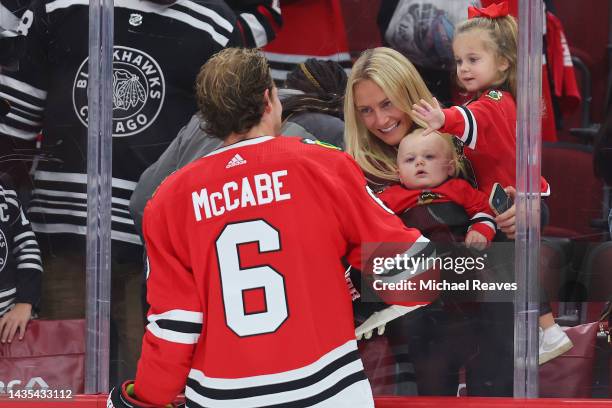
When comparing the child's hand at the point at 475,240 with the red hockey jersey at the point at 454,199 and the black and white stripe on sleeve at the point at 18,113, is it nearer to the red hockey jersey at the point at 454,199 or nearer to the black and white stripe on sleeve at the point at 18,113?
the red hockey jersey at the point at 454,199

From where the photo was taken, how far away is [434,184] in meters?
2.89

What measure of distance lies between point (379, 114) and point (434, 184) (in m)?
0.26

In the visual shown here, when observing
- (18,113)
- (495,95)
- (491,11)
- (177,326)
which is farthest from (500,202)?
(18,113)

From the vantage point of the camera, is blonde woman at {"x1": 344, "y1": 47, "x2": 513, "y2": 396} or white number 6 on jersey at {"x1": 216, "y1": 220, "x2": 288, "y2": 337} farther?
blonde woman at {"x1": 344, "y1": 47, "x2": 513, "y2": 396}

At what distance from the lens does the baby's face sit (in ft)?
9.51

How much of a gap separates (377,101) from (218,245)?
722mm

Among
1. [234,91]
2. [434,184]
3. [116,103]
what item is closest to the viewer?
[234,91]

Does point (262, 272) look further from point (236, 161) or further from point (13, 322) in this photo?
point (13, 322)

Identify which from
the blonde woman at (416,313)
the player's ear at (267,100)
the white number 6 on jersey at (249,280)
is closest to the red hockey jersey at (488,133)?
the blonde woman at (416,313)

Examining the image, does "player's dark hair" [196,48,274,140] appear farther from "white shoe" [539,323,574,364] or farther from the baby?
Answer: "white shoe" [539,323,574,364]

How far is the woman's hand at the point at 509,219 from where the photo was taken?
2922 millimetres

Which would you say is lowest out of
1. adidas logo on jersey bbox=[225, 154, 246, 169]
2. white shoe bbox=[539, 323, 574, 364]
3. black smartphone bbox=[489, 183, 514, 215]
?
white shoe bbox=[539, 323, 574, 364]

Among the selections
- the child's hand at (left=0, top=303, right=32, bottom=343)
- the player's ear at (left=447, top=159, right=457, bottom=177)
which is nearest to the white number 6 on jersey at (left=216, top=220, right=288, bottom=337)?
the player's ear at (left=447, top=159, right=457, bottom=177)

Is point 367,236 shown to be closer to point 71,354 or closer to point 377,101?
point 377,101
